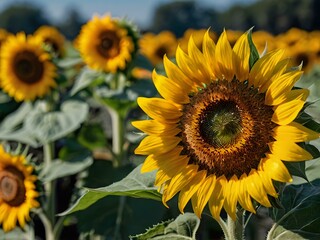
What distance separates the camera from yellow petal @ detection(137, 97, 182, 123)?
1504 mm

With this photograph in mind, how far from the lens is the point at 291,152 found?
136cm

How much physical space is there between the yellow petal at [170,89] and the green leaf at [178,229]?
1.06 feet

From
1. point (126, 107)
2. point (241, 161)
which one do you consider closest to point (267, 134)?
point (241, 161)

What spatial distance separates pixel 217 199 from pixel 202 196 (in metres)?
0.03

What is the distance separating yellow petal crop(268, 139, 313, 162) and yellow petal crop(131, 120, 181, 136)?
255mm

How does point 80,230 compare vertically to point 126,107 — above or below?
below

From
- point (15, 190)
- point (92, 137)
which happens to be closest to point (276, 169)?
point (15, 190)

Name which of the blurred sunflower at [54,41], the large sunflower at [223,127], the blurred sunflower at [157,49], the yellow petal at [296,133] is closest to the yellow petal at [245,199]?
the large sunflower at [223,127]

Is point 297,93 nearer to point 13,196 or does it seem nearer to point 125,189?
point 125,189

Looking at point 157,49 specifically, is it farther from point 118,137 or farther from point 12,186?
point 12,186

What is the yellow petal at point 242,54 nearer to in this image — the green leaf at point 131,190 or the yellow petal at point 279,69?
the yellow petal at point 279,69

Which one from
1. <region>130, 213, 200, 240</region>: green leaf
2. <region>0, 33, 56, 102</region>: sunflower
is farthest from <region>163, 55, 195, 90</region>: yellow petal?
<region>0, 33, 56, 102</region>: sunflower

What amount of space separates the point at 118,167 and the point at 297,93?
161cm

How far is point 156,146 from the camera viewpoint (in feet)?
4.94
